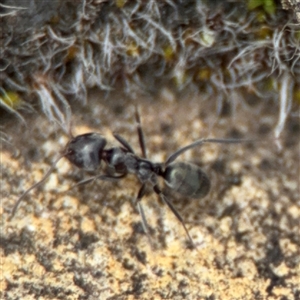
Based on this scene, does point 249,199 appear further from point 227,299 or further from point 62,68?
point 62,68

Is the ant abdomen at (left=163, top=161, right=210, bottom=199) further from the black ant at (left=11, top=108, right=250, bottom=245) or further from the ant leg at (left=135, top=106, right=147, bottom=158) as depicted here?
the ant leg at (left=135, top=106, right=147, bottom=158)

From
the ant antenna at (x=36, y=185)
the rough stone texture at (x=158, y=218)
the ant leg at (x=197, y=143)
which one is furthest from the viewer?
the ant leg at (x=197, y=143)

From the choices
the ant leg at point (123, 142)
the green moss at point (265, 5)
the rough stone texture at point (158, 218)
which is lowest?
the rough stone texture at point (158, 218)

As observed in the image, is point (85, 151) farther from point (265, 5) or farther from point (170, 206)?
point (265, 5)

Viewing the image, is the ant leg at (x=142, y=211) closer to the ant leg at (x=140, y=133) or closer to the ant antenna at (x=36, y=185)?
the ant leg at (x=140, y=133)

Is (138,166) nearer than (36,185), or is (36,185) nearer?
(36,185)

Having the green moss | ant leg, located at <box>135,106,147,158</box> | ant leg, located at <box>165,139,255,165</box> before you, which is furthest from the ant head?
the green moss

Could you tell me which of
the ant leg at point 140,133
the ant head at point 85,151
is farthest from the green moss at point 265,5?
the ant head at point 85,151

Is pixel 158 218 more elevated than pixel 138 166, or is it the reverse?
pixel 138 166

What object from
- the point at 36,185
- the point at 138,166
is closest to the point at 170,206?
the point at 138,166
